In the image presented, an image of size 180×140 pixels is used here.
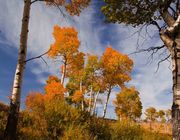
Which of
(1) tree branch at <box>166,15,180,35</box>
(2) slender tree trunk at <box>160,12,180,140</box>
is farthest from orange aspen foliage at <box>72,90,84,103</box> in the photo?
(1) tree branch at <box>166,15,180,35</box>

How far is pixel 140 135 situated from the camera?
12.3 meters

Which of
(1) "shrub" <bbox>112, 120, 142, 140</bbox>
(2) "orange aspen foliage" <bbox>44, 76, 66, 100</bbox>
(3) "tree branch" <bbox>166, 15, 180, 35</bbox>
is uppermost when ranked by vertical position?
(2) "orange aspen foliage" <bbox>44, 76, 66, 100</bbox>

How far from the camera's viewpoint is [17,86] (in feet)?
26.7

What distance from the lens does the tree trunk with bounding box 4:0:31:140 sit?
7883 millimetres

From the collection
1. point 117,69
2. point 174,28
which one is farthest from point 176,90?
point 117,69

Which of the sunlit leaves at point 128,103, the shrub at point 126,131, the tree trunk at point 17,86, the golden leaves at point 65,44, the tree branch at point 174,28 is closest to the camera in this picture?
the tree branch at point 174,28

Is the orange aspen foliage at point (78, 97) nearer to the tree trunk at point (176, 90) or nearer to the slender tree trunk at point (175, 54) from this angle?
the slender tree trunk at point (175, 54)

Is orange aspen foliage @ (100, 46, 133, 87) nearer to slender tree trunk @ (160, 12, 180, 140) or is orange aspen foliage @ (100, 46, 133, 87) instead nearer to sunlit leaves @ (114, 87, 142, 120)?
sunlit leaves @ (114, 87, 142, 120)

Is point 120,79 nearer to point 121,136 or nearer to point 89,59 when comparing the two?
point 89,59

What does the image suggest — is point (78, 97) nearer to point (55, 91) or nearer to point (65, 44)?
point (55, 91)

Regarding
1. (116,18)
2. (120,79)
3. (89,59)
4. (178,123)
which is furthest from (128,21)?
(89,59)

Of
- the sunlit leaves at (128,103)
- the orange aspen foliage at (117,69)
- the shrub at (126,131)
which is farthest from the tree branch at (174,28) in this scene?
the sunlit leaves at (128,103)

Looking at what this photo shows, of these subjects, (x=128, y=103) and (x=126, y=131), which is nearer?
(x=126, y=131)

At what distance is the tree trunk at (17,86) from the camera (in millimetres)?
7883
